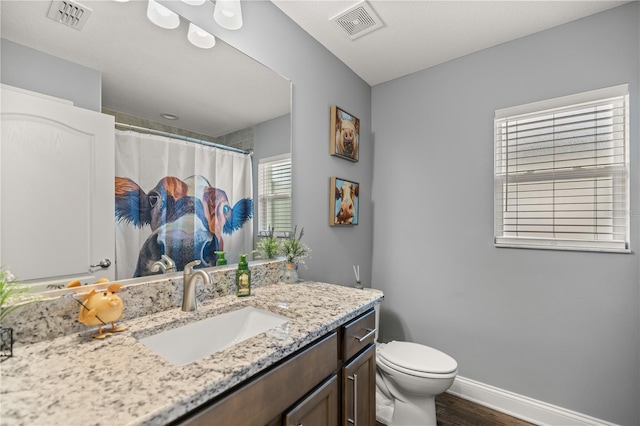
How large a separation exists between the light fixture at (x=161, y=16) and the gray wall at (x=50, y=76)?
0.34 m

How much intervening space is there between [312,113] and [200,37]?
83 cm

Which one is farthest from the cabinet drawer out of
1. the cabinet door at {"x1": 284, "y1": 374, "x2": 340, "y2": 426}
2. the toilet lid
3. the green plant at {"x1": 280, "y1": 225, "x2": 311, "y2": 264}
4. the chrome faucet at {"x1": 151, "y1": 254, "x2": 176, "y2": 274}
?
the chrome faucet at {"x1": 151, "y1": 254, "x2": 176, "y2": 274}

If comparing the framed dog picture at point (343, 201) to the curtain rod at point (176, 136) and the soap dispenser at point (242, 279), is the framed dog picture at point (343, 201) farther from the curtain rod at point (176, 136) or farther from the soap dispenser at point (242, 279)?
the soap dispenser at point (242, 279)

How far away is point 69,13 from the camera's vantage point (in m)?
0.93

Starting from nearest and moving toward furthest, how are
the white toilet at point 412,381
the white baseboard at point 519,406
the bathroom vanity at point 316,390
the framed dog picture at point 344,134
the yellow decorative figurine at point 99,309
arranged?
→ the bathroom vanity at point 316,390, the yellow decorative figurine at point 99,309, the white toilet at point 412,381, the white baseboard at point 519,406, the framed dog picture at point 344,134

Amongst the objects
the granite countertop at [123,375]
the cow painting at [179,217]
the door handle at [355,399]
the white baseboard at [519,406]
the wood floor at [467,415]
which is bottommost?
the wood floor at [467,415]

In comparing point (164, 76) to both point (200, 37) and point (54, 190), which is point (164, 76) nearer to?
point (200, 37)

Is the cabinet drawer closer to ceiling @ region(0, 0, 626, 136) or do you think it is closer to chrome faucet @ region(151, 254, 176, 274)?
chrome faucet @ region(151, 254, 176, 274)

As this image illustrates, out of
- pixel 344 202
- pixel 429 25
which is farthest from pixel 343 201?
pixel 429 25

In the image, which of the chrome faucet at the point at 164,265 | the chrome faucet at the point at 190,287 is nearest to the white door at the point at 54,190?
the chrome faucet at the point at 164,265

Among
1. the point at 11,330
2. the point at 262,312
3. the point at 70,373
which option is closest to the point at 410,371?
the point at 262,312

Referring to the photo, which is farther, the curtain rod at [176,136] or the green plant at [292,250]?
the green plant at [292,250]

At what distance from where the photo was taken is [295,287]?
157 centimetres

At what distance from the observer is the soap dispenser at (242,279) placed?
1.36 metres
